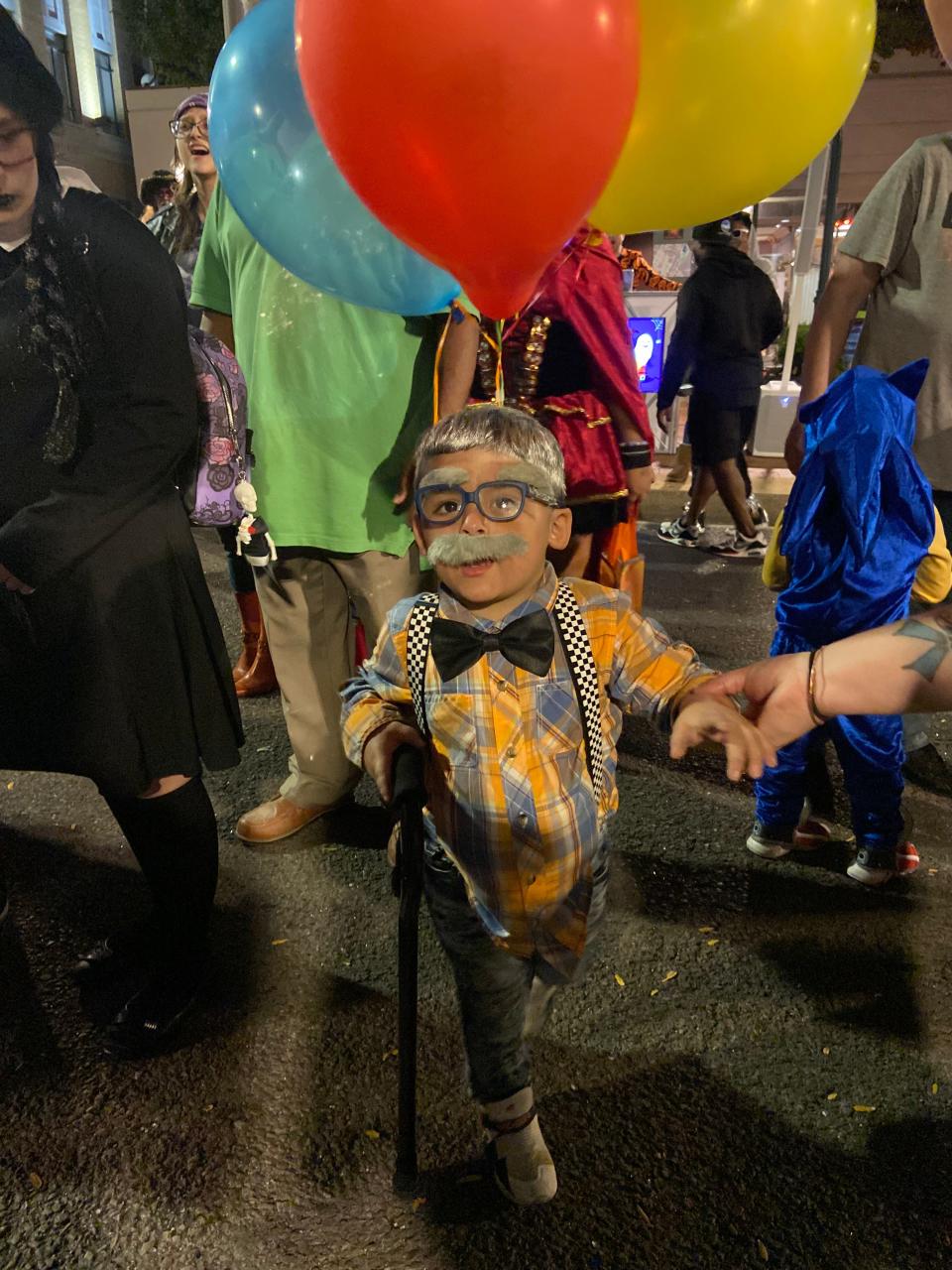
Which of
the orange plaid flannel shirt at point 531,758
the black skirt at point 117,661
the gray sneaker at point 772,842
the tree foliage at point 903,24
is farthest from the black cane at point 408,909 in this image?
the tree foliage at point 903,24

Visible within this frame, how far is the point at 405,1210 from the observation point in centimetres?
159

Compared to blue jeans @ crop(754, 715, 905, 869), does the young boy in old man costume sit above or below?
above

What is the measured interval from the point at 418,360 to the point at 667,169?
86cm

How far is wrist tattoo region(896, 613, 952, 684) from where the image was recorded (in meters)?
1.33

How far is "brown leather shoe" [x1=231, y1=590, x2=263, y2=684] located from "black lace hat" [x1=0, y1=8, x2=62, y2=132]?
7.41 ft

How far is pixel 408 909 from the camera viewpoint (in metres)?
1.25

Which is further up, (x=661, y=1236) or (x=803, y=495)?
(x=803, y=495)

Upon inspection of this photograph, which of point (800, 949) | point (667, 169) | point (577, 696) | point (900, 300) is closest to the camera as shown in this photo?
point (577, 696)

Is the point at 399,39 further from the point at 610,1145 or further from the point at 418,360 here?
the point at 610,1145

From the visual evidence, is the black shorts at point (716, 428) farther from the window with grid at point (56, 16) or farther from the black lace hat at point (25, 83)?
the black lace hat at point (25, 83)

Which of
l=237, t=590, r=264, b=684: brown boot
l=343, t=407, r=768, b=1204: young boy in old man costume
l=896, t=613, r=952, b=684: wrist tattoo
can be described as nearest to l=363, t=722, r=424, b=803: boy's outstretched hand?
l=343, t=407, r=768, b=1204: young boy in old man costume

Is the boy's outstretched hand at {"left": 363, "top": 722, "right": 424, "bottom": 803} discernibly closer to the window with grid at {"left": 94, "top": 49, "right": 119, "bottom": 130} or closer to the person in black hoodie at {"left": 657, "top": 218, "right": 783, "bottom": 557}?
the window with grid at {"left": 94, "top": 49, "right": 119, "bottom": 130}

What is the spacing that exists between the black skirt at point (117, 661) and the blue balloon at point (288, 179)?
0.67m

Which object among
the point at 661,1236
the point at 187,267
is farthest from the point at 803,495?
the point at 187,267
